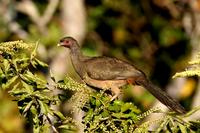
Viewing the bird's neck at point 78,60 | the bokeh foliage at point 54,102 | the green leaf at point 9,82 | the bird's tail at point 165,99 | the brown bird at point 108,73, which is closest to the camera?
the bokeh foliage at point 54,102

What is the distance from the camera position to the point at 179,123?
182 inches

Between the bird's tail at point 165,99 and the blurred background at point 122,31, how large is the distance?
8705 millimetres

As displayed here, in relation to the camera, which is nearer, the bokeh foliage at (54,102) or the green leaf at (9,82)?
the bokeh foliage at (54,102)

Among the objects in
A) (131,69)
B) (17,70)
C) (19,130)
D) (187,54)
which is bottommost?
(17,70)

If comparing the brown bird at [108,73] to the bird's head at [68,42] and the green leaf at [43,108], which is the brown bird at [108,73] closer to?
the bird's head at [68,42]

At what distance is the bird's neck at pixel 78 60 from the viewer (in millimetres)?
8258

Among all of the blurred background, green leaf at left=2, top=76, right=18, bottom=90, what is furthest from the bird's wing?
the blurred background

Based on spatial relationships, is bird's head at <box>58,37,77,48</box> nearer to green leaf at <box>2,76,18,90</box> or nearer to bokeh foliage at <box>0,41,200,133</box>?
bokeh foliage at <box>0,41,200,133</box>

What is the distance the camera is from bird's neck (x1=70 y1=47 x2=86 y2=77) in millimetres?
8258

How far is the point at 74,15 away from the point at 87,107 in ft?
40.2

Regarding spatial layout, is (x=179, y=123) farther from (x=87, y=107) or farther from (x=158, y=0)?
(x=158, y=0)

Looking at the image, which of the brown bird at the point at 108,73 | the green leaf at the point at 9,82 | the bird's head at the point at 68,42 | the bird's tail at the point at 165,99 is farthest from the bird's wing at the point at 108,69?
the green leaf at the point at 9,82

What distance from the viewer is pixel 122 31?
18969 mm

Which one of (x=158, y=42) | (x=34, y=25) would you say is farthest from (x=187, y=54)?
(x=34, y=25)
